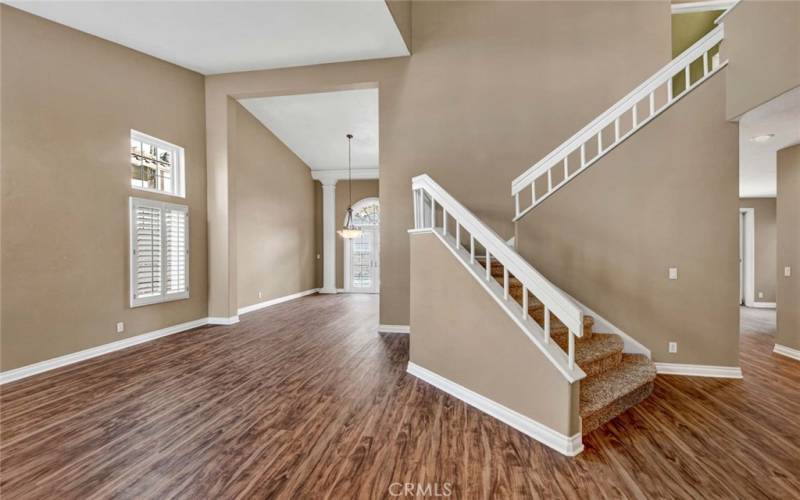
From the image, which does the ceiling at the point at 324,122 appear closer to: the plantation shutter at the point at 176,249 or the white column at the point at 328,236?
the white column at the point at 328,236

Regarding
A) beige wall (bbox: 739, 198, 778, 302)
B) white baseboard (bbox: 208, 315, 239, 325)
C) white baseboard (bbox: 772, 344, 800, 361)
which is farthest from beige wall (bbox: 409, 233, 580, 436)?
beige wall (bbox: 739, 198, 778, 302)

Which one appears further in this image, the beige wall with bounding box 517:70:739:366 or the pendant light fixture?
the pendant light fixture

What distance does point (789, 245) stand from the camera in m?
4.32

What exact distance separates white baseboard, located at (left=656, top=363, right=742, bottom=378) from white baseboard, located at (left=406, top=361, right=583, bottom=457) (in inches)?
81.6

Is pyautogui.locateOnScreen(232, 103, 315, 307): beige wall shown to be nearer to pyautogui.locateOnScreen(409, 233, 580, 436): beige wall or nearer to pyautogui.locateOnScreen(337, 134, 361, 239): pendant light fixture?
pyautogui.locateOnScreen(337, 134, 361, 239): pendant light fixture

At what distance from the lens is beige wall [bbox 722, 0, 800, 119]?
2.66 metres

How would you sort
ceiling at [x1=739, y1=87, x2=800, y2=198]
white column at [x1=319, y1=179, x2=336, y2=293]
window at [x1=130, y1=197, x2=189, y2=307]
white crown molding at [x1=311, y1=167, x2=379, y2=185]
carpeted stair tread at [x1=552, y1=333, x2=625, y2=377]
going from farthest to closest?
white column at [x1=319, y1=179, x2=336, y2=293], white crown molding at [x1=311, y1=167, x2=379, y2=185], window at [x1=130, y1=197, x2=189, y2=307], ceiling at [x1=739, y1=87, x2=800, y2=198], carpeted stair tread at [x1=552, y1=333, x2=625, y2=377]

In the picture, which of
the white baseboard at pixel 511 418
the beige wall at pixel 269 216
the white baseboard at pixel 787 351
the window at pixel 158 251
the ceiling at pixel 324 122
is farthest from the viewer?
the beige wall at pixel 269 216

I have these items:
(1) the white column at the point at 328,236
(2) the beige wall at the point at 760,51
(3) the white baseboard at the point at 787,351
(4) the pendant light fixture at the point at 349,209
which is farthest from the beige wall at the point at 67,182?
(3) the white baseboard at the point at 787,351

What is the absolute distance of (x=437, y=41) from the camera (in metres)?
5.11

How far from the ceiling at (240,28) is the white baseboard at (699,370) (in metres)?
5.11

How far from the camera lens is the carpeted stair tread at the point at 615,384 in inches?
98.3

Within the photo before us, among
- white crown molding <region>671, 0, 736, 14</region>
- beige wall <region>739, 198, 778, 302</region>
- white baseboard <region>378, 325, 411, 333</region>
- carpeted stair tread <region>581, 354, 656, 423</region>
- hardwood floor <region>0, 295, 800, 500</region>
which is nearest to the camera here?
hardwood floor <region>0, 295, 800, 500</region>

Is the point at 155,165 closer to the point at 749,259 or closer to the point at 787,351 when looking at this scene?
the point at 787,351
